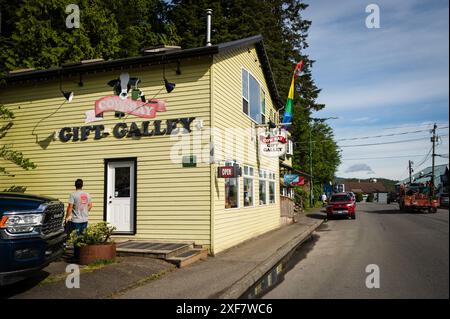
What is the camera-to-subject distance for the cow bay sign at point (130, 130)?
1111 centimetres

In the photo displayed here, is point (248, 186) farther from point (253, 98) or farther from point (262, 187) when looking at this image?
point (253, 98)

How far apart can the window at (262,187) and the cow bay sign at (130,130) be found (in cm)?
639

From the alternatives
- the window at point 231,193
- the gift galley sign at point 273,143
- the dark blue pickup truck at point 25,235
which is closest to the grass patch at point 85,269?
the dark blue pickup truck at point 25,235

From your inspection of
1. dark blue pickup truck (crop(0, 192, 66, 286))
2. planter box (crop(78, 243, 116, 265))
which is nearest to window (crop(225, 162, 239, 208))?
planter box (crop(78, 243, 116, 265))

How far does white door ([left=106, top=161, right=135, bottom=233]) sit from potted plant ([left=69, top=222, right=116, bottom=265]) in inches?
90.3

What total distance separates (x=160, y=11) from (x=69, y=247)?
114ft

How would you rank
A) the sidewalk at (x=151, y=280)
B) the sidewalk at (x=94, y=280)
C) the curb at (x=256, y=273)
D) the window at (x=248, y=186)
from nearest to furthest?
the sidewalk at (x=94, y=280)
the sidewalk at (x=151, y=280)
the curb at (x=256, y=273)
the window at (x=248, y=186)

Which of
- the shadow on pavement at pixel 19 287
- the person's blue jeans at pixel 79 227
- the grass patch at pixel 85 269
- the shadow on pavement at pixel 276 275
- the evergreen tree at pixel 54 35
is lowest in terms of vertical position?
the shadow on pavement at pixel 276 275

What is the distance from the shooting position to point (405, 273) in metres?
7.77

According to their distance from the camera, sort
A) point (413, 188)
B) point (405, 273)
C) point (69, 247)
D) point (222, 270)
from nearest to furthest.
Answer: point (405, 273)
point (222, 270)
point (69, 247)
point (413, 188)

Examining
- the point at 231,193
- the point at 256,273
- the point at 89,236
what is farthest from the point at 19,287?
the point at 231,193

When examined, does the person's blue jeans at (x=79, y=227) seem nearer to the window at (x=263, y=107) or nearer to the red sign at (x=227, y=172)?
the red sign at (x=227, y=172)
